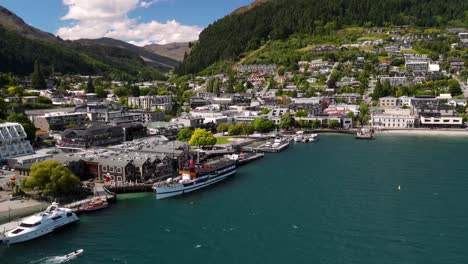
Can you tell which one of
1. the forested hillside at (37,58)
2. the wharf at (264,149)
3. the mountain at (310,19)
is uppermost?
the mountain at (310,19)

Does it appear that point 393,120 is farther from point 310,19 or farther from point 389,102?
point 310,19

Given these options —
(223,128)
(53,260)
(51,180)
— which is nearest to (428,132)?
(223,128)

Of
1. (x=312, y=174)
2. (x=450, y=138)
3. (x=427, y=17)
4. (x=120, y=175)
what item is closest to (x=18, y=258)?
(x=120, y=175)

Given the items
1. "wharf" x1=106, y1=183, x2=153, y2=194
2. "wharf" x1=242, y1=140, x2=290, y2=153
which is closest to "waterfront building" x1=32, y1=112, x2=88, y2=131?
"wharf" x1=242, y1=140, x2=290, y2=153

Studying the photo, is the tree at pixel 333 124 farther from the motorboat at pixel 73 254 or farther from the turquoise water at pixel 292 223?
the motorboat at pixel 73 254

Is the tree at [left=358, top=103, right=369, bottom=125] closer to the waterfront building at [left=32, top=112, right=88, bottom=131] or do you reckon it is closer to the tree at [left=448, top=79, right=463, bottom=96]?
the tree at [left=448, top=79, right=463, bottom=96]

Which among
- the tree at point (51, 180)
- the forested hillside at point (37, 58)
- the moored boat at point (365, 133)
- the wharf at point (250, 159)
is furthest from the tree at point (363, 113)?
the forested hillside at point (37, 58)
